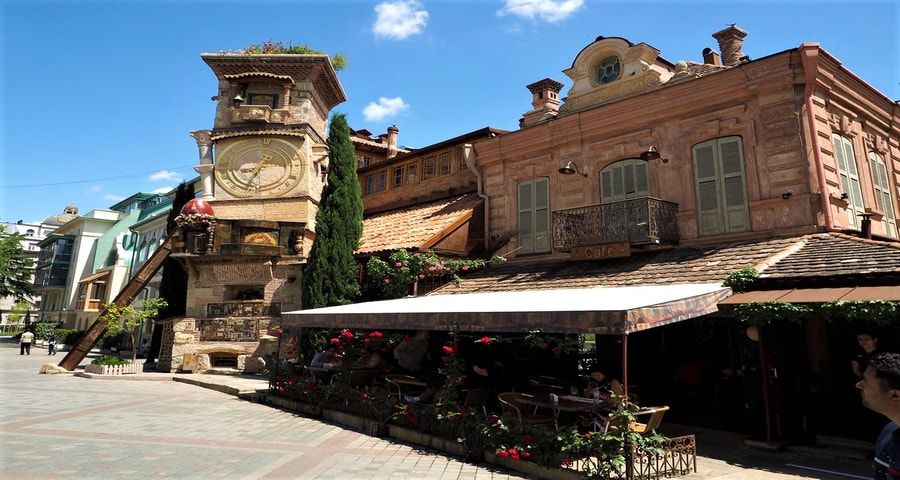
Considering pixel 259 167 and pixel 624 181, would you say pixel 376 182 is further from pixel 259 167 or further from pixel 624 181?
pixel 624 181

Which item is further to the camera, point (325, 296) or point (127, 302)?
point (127, 302)

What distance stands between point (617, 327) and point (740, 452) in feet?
11.4

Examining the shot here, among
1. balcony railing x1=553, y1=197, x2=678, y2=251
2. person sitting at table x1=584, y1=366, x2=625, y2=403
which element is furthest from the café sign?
person sitting at table x1=584, y1=366, x2=625, y2=403

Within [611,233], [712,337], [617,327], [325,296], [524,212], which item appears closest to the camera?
[617,327]

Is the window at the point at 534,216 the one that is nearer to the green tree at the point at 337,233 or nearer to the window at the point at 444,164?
the window at the point at 444,164

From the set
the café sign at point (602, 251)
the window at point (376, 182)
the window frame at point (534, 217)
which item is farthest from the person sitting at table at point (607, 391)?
the window at point (376, 182)

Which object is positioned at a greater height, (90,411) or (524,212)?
(524,212)

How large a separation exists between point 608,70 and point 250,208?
12.3 metres

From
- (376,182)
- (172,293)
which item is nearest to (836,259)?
(376,182)

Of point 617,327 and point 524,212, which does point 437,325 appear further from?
point 524,212

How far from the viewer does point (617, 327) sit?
554cm

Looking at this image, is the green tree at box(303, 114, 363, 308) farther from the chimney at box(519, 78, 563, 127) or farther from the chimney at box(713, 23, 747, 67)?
the chimney at box(713, 23, 747, 67)

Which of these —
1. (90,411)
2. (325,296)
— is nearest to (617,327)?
(90,411)

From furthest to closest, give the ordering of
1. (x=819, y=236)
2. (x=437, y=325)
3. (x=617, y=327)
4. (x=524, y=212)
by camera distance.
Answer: (x=524, y=212) → (x=819, y=236) → (x=437, y=325) → (x=617, y=327)
